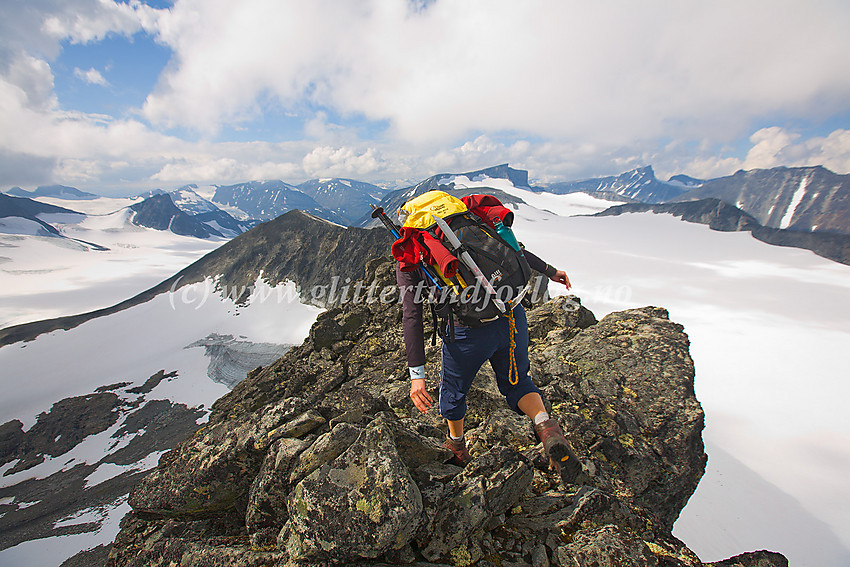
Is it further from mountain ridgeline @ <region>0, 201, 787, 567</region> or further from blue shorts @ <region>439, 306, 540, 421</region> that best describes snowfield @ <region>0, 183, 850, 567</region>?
blue shorts @ <region>439, 306, 540, 421</region>

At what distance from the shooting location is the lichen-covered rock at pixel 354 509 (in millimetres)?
3057

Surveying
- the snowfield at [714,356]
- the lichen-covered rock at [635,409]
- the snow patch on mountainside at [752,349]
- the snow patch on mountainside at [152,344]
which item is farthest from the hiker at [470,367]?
the snow patch on mountainside at [152,344]

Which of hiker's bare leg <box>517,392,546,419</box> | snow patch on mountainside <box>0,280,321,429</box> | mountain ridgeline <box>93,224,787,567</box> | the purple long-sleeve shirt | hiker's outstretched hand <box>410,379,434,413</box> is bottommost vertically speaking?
snow patch on mountainside <box>0,280,321,429</box>

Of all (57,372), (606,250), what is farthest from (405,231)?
(606,250)

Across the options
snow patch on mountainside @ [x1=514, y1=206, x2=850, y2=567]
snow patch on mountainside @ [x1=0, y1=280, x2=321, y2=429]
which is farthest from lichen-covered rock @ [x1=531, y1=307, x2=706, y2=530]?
snow patch on mountainside @ [x1=0, y1=280, x2=321, y2=429]

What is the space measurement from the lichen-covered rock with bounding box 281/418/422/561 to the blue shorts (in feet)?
3.96

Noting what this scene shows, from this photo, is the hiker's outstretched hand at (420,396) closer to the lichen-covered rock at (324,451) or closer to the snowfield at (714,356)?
the lichen-covered rock at (324,451)

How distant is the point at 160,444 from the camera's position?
40.7m

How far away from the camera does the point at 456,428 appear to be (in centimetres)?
454

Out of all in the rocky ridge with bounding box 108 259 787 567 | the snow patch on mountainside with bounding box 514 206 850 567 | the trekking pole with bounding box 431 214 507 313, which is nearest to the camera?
the rocky ridge with bounding box 108 259 787 567

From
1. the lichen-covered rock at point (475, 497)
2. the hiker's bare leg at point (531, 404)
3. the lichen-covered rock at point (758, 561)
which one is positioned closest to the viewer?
the lichen-covered rock at point (475, 497)

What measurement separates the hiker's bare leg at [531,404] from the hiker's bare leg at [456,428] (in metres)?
0.81

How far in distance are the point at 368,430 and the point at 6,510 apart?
53512mm

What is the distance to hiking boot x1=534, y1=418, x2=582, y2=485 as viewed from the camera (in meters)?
4.05
